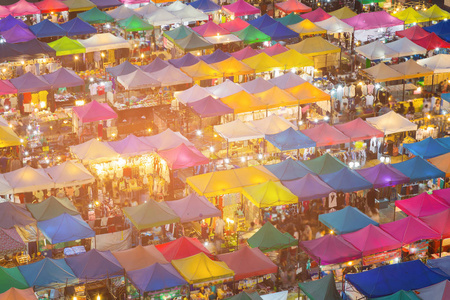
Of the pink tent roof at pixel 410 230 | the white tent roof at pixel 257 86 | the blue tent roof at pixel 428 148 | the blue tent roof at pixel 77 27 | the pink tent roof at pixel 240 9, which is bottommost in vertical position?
the blue tent roof at pixel 428 148

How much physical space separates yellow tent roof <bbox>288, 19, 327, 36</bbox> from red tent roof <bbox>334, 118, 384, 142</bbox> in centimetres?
1292

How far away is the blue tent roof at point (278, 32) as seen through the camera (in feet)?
Answer: 151

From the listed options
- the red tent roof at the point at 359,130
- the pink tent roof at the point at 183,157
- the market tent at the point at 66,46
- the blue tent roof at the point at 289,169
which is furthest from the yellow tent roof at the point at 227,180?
the market tent at the point at 66,46

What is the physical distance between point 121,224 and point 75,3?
23.5 metres

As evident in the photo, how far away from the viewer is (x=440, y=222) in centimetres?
2797

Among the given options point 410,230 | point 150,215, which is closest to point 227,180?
point 150,215

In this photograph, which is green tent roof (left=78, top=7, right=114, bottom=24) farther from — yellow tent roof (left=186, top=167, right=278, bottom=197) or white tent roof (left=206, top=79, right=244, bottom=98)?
yellow tent roof (left=186, top=167, right=278, bottom=197)

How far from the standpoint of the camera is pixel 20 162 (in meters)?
32.8

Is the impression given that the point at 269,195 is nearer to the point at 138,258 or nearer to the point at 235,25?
the point at 138,258

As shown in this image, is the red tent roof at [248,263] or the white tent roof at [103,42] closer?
the red tent roof at [248,263]

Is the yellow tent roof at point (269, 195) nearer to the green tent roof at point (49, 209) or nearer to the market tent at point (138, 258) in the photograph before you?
the market tent at point (138, 258)

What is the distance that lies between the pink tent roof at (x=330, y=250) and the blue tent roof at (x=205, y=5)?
26001 millimetres

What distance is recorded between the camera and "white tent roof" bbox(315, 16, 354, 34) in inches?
1829

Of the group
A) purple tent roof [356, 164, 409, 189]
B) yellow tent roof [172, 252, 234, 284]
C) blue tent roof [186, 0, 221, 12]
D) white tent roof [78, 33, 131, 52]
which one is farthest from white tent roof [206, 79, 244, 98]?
yellow tent roof [172, 252, 234, 284]
